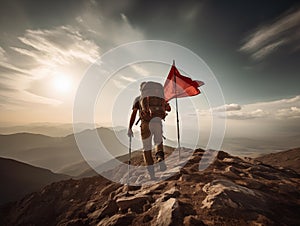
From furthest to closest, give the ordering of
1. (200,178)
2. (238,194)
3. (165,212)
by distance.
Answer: (200,178)
(238,194)
(165,212)

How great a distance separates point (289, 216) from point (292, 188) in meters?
1.94

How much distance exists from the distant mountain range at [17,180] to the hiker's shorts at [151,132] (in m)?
42.4

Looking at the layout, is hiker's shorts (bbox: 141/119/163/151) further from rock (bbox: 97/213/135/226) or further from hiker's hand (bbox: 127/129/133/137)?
rock (bbox: 97/213/135/226)

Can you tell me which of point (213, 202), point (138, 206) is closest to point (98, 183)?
point (138, 206)

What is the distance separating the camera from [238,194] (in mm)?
4109

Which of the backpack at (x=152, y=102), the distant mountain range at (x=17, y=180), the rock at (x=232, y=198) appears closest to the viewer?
the rock at (x=232, y=198)

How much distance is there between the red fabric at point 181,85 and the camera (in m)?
8.62

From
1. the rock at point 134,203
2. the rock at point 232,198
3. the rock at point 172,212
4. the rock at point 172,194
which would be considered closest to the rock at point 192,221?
the rock at point 172,212

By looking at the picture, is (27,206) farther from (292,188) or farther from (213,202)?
(292,188)

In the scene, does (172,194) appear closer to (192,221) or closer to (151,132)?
(192,221)

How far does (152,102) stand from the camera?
655 cm

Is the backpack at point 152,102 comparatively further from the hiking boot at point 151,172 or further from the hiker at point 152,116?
the hiking boot at point 151,172

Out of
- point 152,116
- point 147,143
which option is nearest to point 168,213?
point 147,143

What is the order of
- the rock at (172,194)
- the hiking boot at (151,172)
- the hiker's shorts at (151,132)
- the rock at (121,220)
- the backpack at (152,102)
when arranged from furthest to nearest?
the hiker's shorts at (151,132)
the backpack at (152,102)
the hiking boot at (151,172)
the rock at (172,194)
the rock at (121,220)
